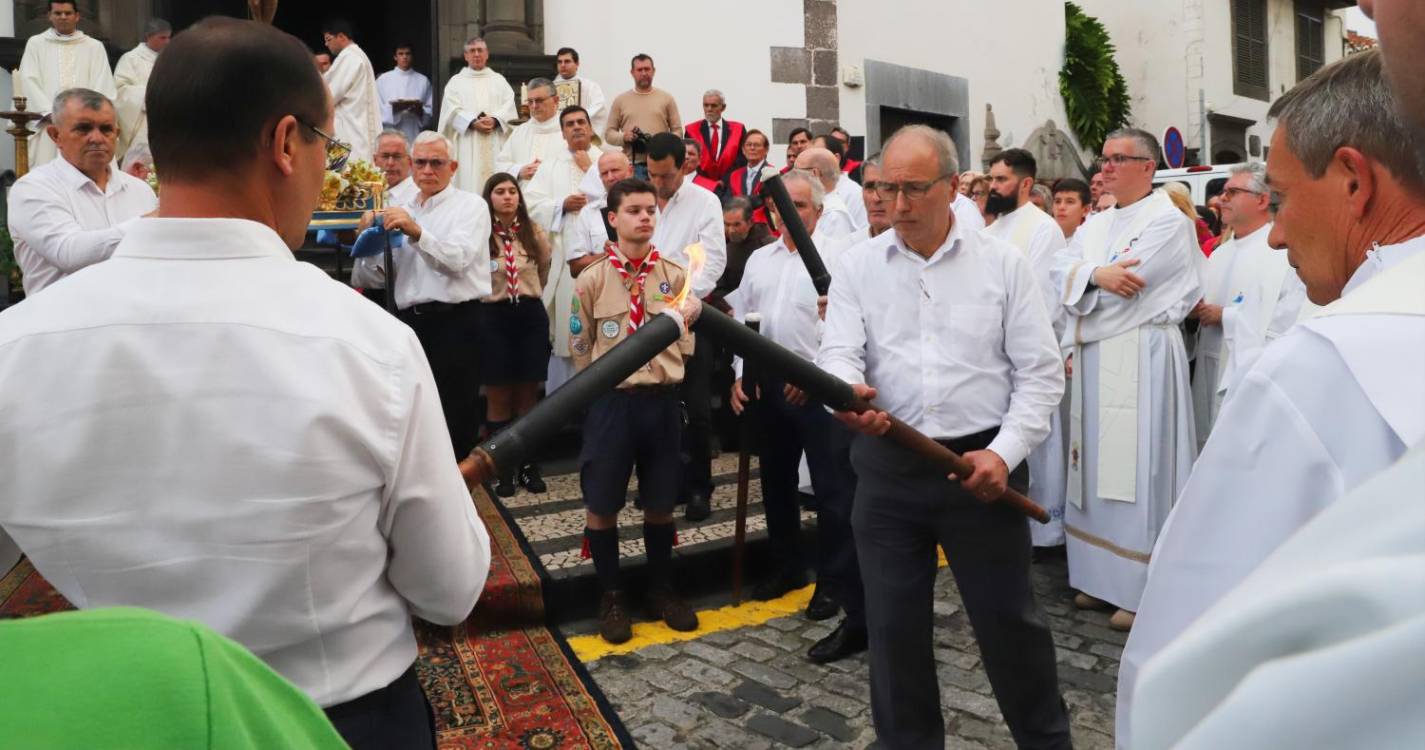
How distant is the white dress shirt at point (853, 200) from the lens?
7637 mm

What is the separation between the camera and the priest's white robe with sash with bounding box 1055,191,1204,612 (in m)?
5.20

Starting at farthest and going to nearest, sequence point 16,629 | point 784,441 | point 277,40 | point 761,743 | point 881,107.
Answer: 1. point 881,107
2. point 784,441
3. point 761,743
4. point 277,40
5. point 16,629

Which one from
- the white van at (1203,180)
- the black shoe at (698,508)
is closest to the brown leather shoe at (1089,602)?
the black shoe at (698,508)

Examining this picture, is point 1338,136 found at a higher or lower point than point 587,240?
lower

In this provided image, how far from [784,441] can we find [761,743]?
77.1 inches

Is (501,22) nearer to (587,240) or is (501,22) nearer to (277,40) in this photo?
(587,240)

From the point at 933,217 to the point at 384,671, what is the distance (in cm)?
228

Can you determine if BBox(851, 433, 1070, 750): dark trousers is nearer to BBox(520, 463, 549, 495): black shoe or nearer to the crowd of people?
the crowd of people

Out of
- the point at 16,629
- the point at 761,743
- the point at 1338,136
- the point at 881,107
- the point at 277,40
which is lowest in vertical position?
the point at 761,743

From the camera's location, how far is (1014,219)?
6.57 m

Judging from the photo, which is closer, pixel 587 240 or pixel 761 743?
pixel 761 743

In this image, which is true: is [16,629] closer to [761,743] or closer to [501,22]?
[761,743]

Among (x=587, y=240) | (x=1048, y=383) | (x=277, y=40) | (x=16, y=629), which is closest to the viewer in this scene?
(x=16, y=629)

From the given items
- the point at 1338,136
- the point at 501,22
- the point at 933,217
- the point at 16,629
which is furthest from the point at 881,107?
the point at 16,629
